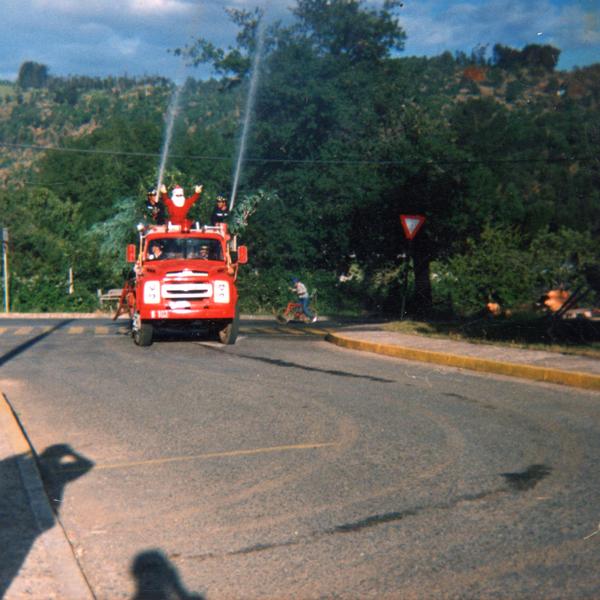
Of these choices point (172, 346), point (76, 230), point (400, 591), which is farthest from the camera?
point (76, 230)

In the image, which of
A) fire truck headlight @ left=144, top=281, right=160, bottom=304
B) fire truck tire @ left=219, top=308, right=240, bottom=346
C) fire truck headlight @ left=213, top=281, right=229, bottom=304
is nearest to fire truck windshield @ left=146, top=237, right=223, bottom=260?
fire truck headlight @ left=213, top=281, right=229, bottom=304

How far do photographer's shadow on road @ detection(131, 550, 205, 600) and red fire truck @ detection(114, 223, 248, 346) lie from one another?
Result: 13.4 metres

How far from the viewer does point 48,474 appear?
7.30 meters

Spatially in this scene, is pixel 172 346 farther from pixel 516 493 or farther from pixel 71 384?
pixel 516 493

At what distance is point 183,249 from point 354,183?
22.4m

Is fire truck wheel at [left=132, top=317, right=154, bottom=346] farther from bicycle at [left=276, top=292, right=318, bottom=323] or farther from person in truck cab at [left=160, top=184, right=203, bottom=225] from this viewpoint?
bicycle at [left=276, top=292, right=318, bottom=323]

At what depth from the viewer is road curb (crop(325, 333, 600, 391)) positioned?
1220 cm

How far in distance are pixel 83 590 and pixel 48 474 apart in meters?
2.82

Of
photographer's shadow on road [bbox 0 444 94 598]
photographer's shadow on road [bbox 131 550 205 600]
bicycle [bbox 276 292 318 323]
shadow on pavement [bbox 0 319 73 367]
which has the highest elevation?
bicycle [bbox 276 292 318 323]

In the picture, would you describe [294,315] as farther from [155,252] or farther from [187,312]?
[187,312]

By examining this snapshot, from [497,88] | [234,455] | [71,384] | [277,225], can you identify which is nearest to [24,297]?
[277,225]

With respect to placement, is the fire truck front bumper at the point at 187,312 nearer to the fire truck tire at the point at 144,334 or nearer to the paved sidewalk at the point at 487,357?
the fire truck tire at the point at 144,334

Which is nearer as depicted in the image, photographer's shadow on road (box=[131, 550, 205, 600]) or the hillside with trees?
photographer's shadow on road (box=[131, 550, 205, 600])

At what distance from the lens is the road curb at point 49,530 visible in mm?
4660
